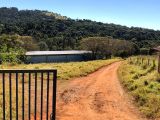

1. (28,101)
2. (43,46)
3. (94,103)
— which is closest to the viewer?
(28,101)

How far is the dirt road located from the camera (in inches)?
477

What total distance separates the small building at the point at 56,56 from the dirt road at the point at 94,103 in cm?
3255

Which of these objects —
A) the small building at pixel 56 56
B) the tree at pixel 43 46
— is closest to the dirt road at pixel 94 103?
the small building at pixel 56 56

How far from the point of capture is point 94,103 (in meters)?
14.3

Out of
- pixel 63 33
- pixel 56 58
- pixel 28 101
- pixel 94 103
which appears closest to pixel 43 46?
pixel 63 33

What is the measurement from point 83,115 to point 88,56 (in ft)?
158

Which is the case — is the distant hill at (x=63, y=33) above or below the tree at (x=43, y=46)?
above

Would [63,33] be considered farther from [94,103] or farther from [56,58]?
[94,103]

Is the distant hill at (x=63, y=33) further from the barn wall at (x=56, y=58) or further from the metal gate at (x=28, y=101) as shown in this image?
the metal gate at (x=28, y=101)

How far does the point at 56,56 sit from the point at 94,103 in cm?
4206

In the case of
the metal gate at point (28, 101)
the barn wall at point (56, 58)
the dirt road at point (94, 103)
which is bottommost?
the barn wall at point (56, 58)

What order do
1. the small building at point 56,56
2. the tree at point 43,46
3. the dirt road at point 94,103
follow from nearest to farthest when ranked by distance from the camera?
the dirt road at point 94,103, the small building at point 56,56, the tree at point 43,46

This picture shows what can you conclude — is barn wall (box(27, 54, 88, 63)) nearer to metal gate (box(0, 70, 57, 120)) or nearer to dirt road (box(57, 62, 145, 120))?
dirt road (box(57, 62, 145, 120))

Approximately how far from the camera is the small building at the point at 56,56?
52.5 meters
